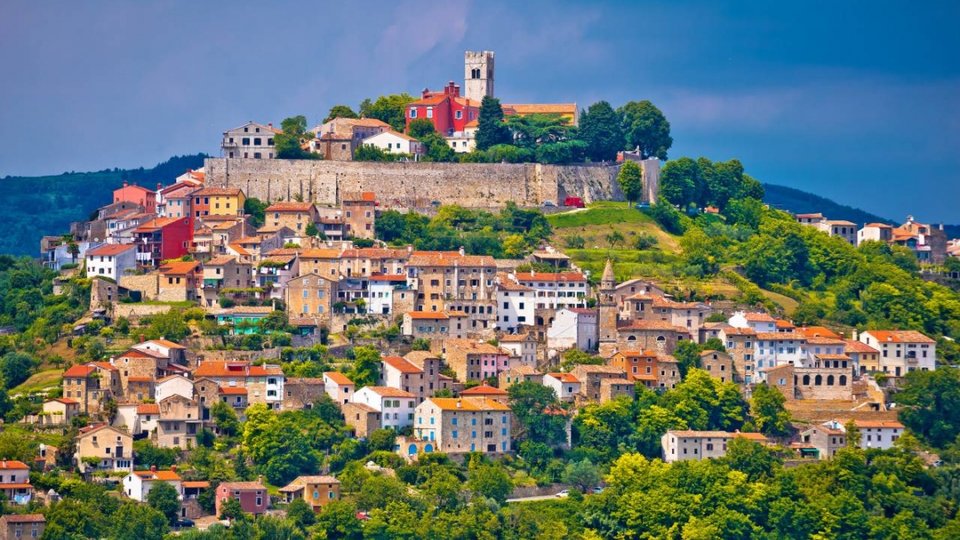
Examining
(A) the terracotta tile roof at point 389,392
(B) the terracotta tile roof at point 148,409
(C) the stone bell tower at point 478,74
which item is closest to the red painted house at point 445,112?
(C) the stone bell tower at point 478,74

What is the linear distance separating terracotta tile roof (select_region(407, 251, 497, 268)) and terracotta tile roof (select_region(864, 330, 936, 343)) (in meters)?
14.7

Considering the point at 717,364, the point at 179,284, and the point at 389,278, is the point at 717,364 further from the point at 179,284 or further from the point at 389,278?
the point at 179,284

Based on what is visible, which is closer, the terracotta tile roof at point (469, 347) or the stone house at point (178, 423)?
the stone house at point (178, 423)

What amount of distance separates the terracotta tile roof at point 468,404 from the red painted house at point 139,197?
2152 centimetres

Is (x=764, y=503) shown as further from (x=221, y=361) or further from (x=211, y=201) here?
(x=211, y=201)

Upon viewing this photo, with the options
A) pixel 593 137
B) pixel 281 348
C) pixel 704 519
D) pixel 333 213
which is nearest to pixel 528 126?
pixel 593 137

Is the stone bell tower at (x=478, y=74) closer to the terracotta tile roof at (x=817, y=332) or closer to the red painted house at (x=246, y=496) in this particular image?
the terracotta tile roof at (x=817, y=332)

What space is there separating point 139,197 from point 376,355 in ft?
63.8

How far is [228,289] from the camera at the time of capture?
7775 cm

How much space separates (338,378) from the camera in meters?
71.5

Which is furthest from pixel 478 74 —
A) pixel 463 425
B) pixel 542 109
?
pixel 463 425

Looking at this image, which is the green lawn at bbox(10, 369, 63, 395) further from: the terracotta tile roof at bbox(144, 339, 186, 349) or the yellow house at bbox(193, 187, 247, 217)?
the yellow house at bbox(193, 187, 247, 217)

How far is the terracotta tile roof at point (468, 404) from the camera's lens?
7000 centimetres

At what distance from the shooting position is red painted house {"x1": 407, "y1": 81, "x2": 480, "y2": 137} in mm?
95625
